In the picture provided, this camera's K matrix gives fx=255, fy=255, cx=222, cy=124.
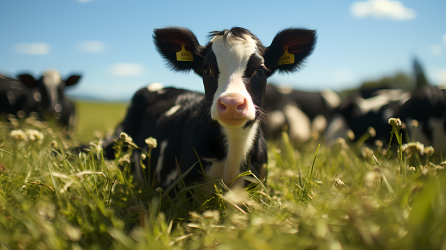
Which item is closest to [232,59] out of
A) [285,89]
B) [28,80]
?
[285,89]

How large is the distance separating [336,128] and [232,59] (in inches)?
196

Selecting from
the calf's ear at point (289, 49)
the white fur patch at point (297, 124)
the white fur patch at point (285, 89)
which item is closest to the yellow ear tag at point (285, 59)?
the calf's ear at point (289, 49)

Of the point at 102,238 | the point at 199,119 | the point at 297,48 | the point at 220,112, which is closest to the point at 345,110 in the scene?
the point at 297,48

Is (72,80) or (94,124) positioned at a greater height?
(72,80)

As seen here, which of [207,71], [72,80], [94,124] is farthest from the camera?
[94,124]

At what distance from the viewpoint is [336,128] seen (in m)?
6.50

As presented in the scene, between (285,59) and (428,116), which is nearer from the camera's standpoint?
(285,59)

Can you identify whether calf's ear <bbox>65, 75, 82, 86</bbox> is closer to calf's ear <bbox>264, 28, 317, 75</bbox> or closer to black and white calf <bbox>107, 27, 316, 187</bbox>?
black and white calf <bbox>107, 27, 316, 187</bbox>

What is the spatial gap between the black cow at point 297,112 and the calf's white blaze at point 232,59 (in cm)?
463

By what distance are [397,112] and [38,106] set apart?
9404 millimetres

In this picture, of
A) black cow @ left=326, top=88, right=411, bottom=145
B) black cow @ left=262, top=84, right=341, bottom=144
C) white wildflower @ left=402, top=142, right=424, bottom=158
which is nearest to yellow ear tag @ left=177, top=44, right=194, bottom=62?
white wildflower @ left=402, top=142, right=424, bottom=158

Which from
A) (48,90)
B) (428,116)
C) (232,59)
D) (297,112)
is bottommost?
(297,112)

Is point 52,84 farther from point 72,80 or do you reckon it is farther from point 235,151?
point 235,151

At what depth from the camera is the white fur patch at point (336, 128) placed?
632cm
